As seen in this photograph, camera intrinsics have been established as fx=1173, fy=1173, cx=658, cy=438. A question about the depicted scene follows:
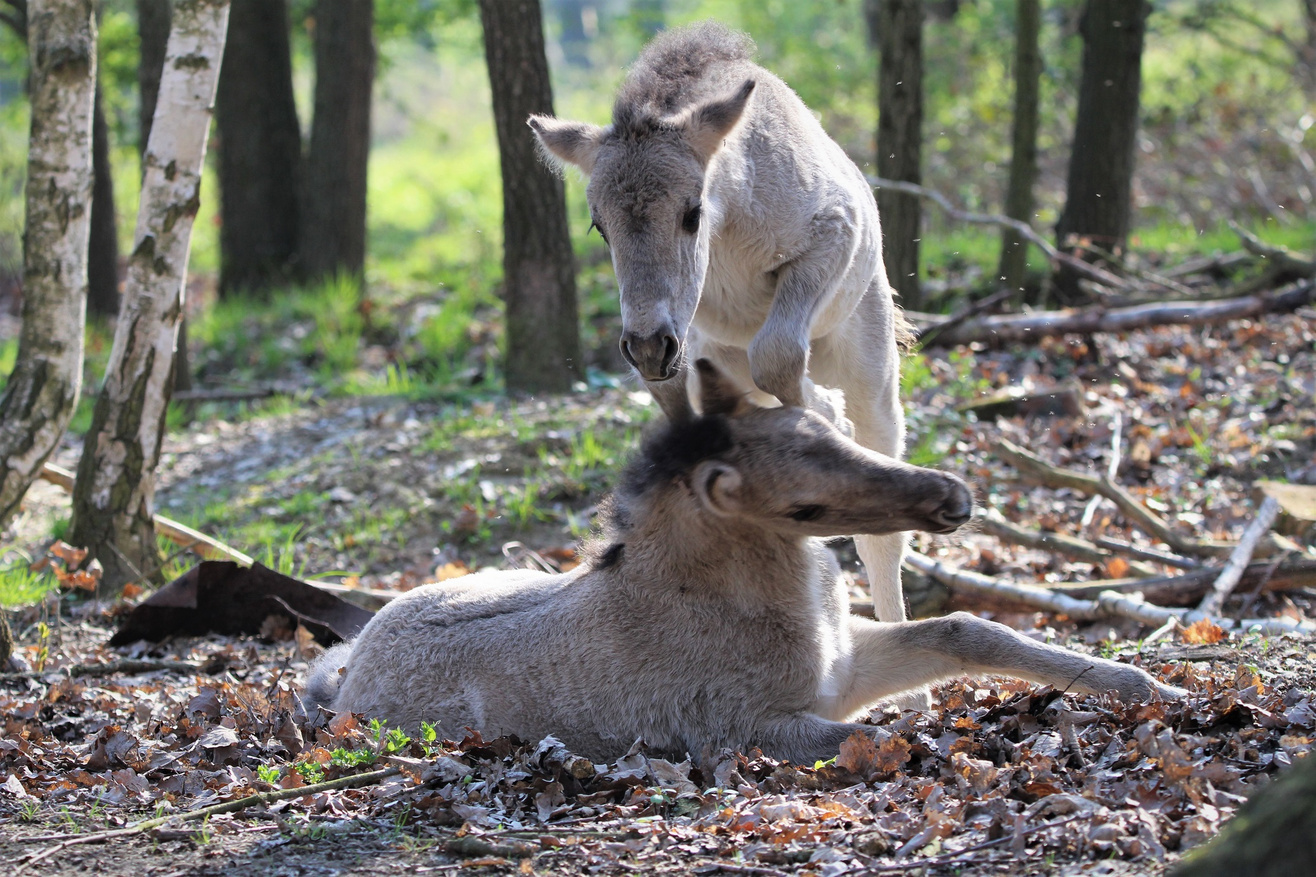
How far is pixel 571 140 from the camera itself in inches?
212

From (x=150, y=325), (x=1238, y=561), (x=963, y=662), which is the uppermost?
(x=150, y=325)

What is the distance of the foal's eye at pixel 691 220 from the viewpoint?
491 cm

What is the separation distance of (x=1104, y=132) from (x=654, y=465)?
10028 mm

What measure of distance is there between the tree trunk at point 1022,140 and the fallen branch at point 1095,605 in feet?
19.8

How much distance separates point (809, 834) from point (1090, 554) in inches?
183

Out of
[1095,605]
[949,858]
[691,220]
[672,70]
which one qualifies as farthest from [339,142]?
[949,858]

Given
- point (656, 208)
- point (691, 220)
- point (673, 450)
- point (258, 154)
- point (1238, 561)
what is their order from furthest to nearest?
point (258, 154), point (1238, 561), point (691, 220), point (656, 208), point (673, 450)

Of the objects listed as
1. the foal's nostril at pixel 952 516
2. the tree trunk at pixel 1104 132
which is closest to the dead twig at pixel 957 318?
the tree trunk at pixel 1104 132

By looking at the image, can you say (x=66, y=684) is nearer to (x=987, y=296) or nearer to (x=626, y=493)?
(x=626, y=493)

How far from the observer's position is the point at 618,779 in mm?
4246

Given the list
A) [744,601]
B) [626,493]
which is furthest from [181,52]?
[744,601]

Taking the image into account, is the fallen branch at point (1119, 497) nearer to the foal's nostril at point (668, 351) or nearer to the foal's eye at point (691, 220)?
the foal's eye at point (691, 220)

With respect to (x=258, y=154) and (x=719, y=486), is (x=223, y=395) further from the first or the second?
(x=719, y=486)

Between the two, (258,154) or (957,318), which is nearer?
(957,318)
